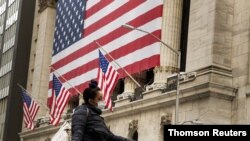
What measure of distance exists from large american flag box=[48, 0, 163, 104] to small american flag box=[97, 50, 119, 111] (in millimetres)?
3267

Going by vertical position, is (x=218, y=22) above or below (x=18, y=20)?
below

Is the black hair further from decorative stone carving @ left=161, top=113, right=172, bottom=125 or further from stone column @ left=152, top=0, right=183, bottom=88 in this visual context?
stone column @ left=152, top=0, right=183, bottom=88

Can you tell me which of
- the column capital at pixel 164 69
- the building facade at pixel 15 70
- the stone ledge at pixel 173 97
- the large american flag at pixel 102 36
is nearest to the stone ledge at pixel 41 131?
the large american flag at pixel 102 36

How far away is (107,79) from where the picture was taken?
29.9 m

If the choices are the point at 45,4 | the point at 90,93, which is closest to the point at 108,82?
the point at 90,93

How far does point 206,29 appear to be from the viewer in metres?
30.6

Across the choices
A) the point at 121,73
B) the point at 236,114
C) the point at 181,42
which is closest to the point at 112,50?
the point at 121,73

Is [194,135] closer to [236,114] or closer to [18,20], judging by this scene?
[236,114]

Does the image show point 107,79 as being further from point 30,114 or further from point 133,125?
point 30,114

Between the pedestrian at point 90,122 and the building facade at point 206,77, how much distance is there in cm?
1926

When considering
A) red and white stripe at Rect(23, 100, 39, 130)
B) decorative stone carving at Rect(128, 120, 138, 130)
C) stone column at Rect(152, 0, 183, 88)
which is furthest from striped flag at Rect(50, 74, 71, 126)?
stone column at Rect(152, 0, 183, 88)

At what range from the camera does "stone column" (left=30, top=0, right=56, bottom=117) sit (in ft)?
181

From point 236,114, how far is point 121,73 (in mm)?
9395

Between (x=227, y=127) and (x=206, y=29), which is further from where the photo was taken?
(x=206, y=29)
